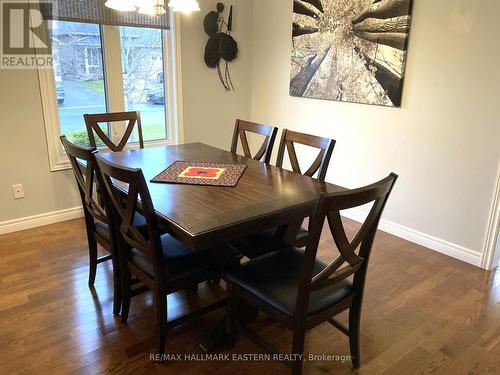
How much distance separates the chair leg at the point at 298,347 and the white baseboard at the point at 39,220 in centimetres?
263

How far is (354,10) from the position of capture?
321 cm

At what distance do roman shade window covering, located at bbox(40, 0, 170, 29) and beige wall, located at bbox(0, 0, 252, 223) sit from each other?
1.44ft

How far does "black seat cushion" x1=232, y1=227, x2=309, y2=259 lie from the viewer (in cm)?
222

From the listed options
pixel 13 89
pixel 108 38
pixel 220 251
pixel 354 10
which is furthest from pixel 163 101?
pixel 220 251

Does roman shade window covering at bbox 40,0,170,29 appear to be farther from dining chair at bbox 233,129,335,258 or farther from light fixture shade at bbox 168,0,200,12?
dining chair at bbox 233,129,335,258

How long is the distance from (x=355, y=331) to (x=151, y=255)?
0.98 m

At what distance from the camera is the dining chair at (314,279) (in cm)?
139

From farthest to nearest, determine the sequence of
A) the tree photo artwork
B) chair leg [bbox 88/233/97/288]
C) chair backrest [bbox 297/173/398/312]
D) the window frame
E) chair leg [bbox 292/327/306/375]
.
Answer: the window frame → the tree photo artwork → chair leg [bbox 88/233/97/288] → chair leg [bbox 292/327/306/375] → chair backrest [bbox 297/173/398/312]

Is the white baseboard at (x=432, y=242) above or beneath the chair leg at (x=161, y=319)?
beneath

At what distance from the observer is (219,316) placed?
7.25ft

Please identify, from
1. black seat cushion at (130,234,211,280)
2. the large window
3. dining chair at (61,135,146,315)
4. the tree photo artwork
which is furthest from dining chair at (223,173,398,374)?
the large window

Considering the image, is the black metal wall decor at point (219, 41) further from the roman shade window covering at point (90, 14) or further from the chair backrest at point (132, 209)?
the chair backrest at point (132, 209)

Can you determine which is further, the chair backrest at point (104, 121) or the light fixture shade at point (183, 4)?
the chair backrest at point (104, 121)

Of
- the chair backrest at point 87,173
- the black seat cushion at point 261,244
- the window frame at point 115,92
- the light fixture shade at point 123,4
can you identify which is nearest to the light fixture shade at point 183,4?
the light fixture shade at point 123,4
